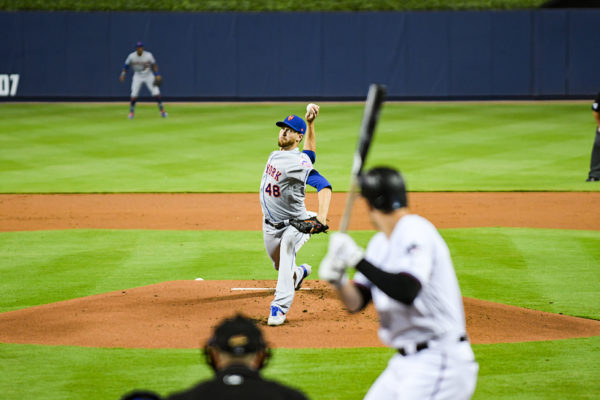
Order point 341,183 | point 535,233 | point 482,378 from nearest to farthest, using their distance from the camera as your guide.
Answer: point 482,378
point 535,233
point 341,183

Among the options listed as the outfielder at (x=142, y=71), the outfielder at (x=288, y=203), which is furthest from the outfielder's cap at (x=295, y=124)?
the outfielder at (x=142, y=71)

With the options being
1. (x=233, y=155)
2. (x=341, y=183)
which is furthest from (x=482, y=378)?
(x=233, y=155)

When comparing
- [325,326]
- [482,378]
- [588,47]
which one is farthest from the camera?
[588,47]

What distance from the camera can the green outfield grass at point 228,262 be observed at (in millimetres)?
9977

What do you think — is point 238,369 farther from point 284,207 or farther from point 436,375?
point 284,207

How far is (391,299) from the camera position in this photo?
4371 mm

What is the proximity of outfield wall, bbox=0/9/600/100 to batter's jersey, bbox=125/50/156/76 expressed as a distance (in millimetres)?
4212

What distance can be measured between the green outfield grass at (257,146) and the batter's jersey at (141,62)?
1713 millimetres

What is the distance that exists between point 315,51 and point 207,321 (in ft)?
86.2

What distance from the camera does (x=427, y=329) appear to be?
14.4ft

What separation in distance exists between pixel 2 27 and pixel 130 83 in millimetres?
5471

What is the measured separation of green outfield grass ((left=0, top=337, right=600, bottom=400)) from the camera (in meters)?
6.64

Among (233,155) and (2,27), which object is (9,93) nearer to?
(2,27)

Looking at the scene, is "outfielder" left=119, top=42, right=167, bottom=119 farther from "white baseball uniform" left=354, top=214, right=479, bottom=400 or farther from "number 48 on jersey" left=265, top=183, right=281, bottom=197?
"white baseball uniform" left=354, top=214, right=479, bottom=400
